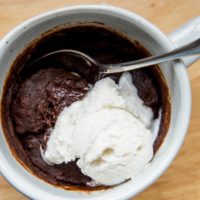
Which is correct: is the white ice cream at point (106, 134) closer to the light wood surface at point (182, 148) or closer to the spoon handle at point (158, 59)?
the spoon handle at point (158, 59)

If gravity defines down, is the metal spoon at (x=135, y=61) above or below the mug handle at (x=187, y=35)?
below

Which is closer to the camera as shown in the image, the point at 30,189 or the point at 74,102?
the point at 30,189

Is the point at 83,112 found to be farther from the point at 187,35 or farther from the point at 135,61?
the point at 187,35

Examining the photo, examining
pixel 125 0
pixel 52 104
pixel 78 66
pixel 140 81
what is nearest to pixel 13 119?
pixel 52 104

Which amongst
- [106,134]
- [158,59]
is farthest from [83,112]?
[158,59]

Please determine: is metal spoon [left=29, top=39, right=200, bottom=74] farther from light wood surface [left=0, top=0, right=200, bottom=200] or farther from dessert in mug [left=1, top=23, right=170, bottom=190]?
light wood surface [left=0, top=0, right=200, bottom=200]

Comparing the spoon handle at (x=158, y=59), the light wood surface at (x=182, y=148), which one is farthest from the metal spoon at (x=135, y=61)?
the light wood surface at (x=182, y=148)

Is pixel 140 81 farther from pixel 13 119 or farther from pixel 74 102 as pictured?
pixel 13 119
